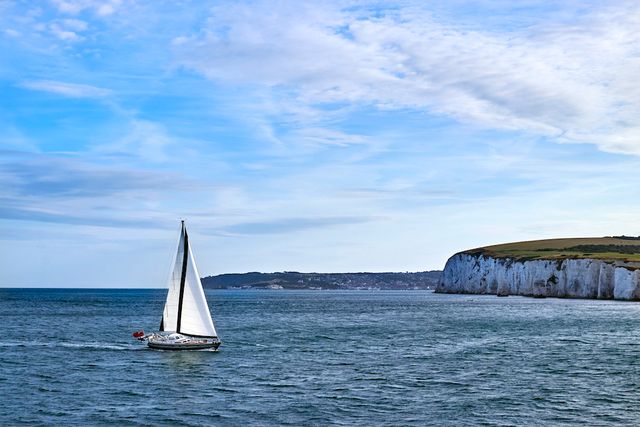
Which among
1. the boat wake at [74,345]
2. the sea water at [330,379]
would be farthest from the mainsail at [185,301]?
the boat wake at [74,345]

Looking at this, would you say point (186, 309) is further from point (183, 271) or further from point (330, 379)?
point (330, 379)

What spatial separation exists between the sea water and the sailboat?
1161mm

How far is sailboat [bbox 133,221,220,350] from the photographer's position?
57625 mm

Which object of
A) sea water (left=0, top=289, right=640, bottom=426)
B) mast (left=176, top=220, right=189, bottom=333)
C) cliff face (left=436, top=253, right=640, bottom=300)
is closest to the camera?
sea water (left=0, top=289, right=640, bottom=426)

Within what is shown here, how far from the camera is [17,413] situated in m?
34.8

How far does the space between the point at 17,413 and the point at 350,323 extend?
6455 centimetres

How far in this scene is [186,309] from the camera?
189 ft

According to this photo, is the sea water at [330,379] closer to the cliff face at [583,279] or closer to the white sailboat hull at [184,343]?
the white sailboat hull at [184,343]

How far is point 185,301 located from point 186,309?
0.66 metres

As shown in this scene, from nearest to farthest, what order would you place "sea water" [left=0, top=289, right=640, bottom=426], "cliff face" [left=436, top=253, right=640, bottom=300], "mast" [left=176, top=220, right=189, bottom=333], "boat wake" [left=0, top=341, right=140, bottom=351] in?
"sea water" [left=0, top=289, right=640, bottom=426], "mast" [left=176, top=220, right=189, bottom=333], "boat wake" [left=0, top=341, right=140, bottom=351], "cliff face" [left=436, top=253, right=640, bottom=300]

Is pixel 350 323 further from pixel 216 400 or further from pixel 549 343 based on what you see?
pixel 216 400

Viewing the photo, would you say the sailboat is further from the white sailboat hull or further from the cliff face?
the cliff face

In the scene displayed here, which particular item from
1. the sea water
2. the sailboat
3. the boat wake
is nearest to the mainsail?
the sailboat

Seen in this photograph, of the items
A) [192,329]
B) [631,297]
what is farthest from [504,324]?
[631,297]
